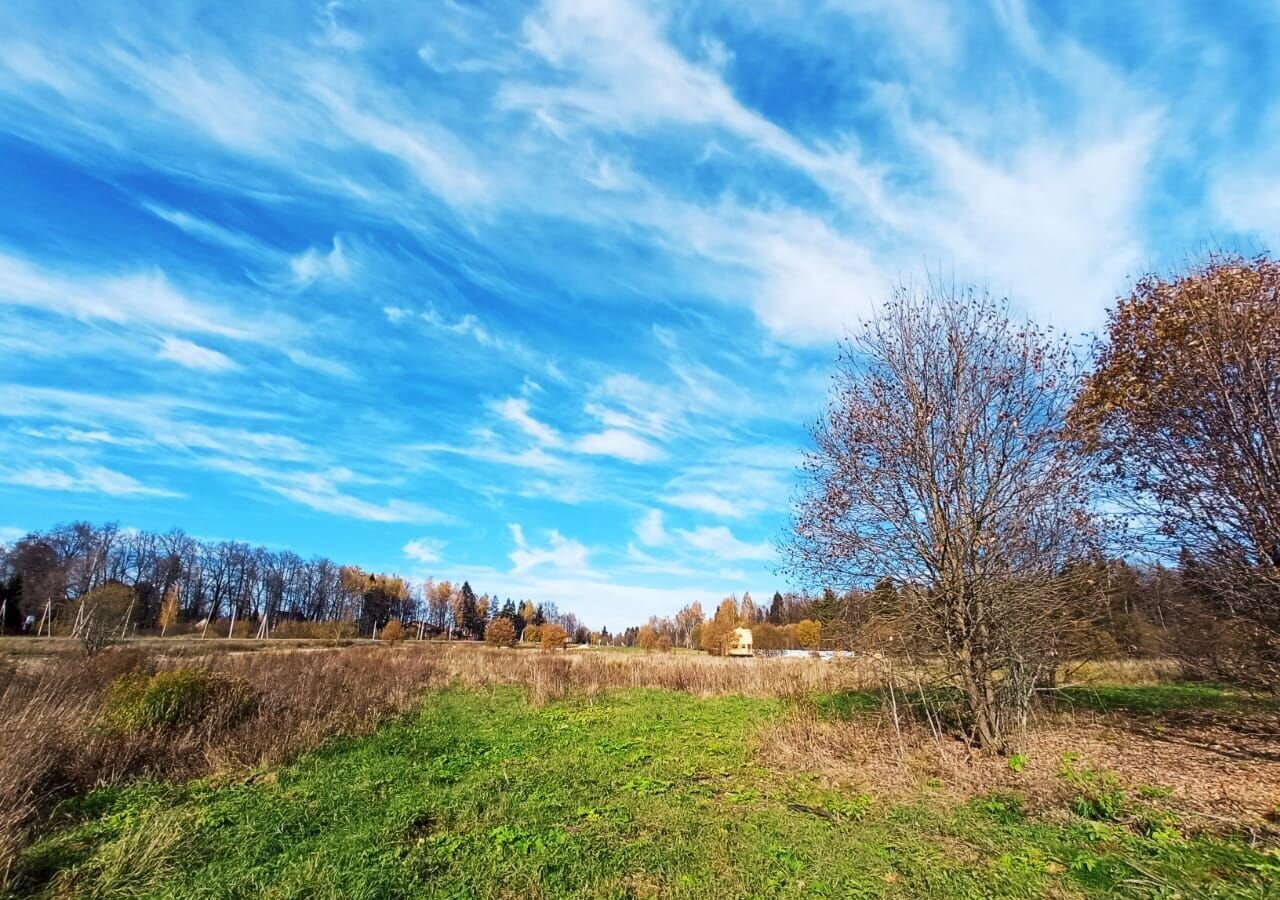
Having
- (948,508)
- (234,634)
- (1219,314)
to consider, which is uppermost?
(1219,314)

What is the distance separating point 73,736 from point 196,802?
225 cm

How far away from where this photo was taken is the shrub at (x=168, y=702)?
28.1 ft

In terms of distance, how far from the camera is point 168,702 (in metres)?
9.00

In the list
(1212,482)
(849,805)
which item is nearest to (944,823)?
(849,805)

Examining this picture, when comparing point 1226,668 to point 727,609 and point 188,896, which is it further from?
point 727,609

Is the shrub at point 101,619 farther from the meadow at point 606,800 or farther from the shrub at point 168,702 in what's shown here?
the shrub at point 168,702

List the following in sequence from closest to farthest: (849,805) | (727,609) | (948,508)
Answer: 1. (849,805)
2. (948,508)
3. (727,609)

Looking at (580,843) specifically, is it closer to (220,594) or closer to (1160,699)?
(1160,699)

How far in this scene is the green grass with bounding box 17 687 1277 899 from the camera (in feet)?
15.2

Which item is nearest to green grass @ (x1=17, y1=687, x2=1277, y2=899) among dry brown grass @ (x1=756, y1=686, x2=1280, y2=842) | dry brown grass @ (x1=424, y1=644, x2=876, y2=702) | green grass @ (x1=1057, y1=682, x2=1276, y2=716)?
dry brown grass @ (x1=756, y1=686, x2=1280, y2=842)

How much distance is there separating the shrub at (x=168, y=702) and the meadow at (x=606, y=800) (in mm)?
42

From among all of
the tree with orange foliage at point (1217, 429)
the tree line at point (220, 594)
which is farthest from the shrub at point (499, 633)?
the tree with orange foliage at point (1217, 429)

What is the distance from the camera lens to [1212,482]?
24.9 ft

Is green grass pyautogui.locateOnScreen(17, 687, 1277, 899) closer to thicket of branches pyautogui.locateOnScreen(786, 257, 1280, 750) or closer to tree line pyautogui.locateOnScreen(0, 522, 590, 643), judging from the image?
thicket of branches pyautogui.locateOnScreen(786, 257, 1280, 750)
